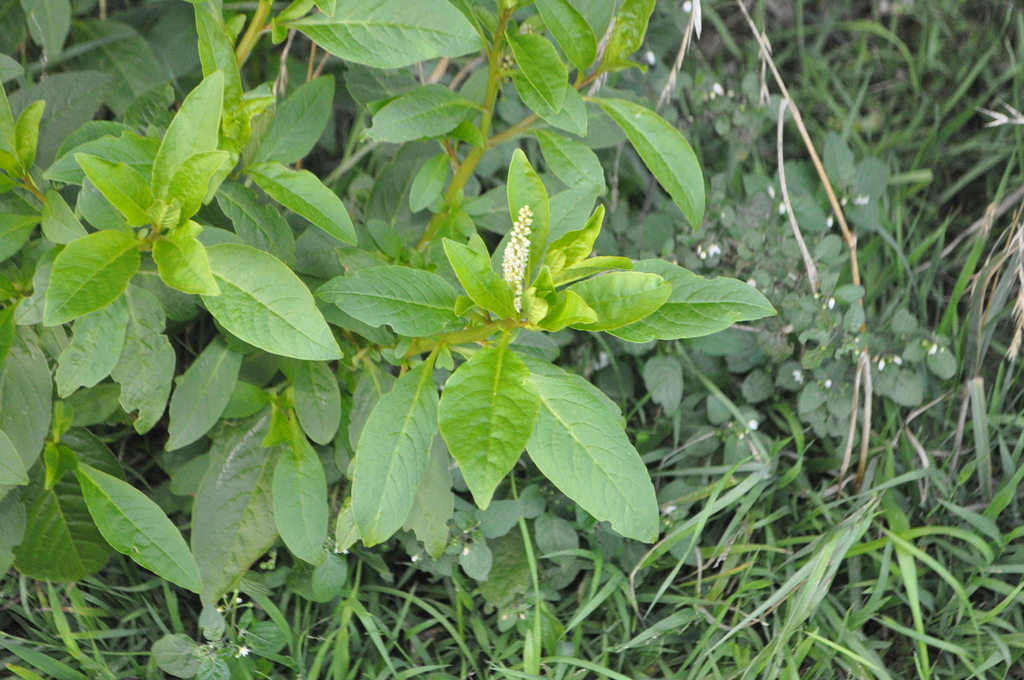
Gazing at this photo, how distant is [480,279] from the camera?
1.27 meters

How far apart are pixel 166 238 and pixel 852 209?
190 centimetres

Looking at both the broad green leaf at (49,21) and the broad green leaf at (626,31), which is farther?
the broad green leaf at (49,21)

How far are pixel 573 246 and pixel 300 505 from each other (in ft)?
2.67

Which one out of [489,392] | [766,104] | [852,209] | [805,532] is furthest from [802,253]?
[489,392]

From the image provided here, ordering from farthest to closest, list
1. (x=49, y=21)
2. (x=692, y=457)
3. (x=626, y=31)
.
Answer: (x=692, y=457)
(x=49, y=21)
(x=626, y=31)

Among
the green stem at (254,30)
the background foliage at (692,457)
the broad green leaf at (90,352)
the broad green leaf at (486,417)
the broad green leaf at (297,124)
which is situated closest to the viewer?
the broad green leaf at (486,417)

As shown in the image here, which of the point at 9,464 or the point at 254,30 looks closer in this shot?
the point at 9,464

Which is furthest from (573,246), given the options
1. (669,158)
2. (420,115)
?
(420,115)

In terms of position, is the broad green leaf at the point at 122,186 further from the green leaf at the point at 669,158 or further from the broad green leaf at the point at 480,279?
the green leaf at the point at 669,158

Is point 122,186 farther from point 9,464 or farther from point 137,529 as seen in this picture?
point 137,529

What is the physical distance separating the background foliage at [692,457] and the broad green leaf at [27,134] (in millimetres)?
210

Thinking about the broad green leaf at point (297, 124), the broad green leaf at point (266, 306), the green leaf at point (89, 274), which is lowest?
the broad green leaf at point (266, 306)

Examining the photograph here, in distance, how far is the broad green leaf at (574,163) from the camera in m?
1.63

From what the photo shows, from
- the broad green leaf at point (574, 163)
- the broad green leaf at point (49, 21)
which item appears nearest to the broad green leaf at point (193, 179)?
the broad green leaf at point (574, 163)
